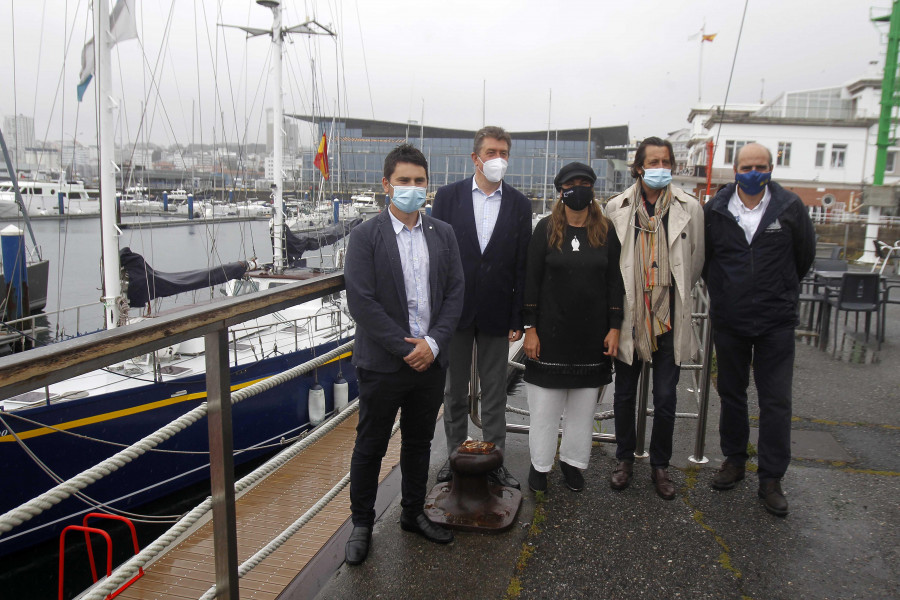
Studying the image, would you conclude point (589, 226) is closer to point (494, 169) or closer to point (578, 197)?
point (578, 197)

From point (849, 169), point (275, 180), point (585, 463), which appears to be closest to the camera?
point (585, 463)

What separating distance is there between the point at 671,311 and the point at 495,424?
1145mm

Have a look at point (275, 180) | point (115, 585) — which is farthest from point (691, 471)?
point (275, 180)

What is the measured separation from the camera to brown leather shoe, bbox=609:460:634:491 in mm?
3320

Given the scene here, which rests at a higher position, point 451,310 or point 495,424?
point 451,310

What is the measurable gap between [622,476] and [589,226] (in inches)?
54.5

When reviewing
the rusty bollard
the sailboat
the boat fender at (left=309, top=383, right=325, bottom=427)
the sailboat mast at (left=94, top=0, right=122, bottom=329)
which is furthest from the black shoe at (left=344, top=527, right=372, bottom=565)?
the sailboat mast at (left=94, top=0, right=122, bottom=329)

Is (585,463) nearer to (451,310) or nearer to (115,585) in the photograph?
(451,310)

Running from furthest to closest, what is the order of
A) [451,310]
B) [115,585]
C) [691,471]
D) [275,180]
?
[275,180], [691,471], [451,310], [115,585]

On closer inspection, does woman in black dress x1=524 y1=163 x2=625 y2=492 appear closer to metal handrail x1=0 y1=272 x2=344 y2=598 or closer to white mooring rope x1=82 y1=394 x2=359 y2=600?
metal handrail x1=0 y1=272 x2=344 y2=598

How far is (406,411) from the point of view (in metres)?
2.81

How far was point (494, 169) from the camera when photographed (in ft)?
10.6

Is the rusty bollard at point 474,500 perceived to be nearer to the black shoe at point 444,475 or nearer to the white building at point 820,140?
the black shoe at point 444,475

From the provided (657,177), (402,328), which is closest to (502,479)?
(402,328)
